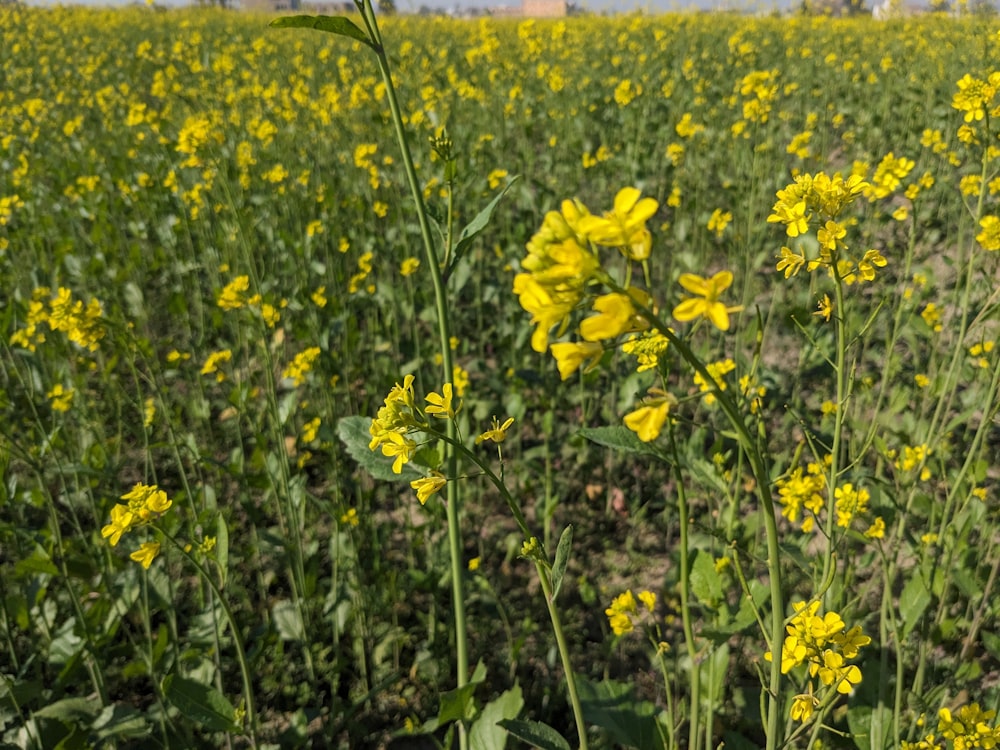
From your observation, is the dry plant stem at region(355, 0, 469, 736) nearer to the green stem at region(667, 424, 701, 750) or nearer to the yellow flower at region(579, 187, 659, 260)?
the green stem at region(667, 424, 701, 750)

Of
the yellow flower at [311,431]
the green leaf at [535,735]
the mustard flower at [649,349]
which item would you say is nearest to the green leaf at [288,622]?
the yellow flower at [311,431]

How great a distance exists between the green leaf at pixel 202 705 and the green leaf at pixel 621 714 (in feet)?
2.47

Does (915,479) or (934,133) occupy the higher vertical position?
(934,133)

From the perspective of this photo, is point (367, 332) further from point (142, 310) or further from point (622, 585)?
point (622, 585)

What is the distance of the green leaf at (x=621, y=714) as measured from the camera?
1.39 m

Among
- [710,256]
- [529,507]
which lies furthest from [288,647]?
[710,256]

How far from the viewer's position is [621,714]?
144 cm

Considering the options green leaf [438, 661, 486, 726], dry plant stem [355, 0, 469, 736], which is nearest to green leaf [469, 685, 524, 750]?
dry plant stem [355, 0, 469, 736]

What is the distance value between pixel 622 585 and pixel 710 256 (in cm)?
269

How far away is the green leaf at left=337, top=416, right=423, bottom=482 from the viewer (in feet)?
Result: 3.93

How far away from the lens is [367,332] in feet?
11.7

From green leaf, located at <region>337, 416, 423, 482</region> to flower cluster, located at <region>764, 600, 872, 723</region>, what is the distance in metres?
0.66

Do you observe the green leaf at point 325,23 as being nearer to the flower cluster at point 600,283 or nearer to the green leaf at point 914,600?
the flower cluster at point 600,283

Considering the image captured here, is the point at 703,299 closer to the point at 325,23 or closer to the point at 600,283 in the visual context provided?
the point at 600,283
